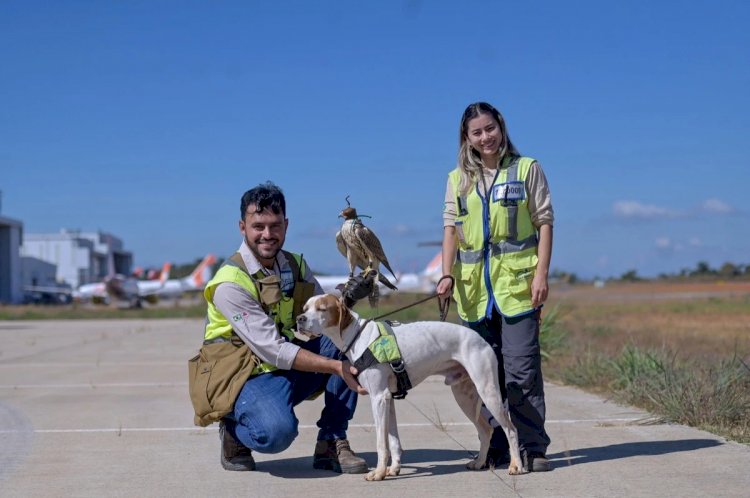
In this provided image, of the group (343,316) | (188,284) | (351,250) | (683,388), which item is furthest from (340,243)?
(188,284)

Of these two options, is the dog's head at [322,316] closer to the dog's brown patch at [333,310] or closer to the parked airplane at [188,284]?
the dog's brown patch at [333,310]

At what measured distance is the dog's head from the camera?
210 inches

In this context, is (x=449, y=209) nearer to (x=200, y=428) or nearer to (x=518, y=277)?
(x=518, y=277)

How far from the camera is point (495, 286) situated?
5996 mm

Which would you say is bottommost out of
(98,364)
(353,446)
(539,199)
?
(98,364)

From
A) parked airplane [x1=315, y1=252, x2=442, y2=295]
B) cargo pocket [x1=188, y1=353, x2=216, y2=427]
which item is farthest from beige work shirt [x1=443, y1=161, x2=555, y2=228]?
parked airplane [x1=315, y1=252, x2=442, y2=295]

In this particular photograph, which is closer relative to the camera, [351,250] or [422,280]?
[351,250]

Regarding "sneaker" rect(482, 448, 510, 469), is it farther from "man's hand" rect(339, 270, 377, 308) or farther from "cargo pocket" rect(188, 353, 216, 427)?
"cargo pocket" rect(188, 353, 216, 427)

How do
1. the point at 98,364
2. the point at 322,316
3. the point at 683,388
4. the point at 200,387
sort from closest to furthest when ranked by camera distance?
the point at 322,316, the point at 200,387, the point at 683,388, the point at 98,364

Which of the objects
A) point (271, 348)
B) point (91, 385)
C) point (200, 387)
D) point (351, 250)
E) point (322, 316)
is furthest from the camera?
point (91, 385)

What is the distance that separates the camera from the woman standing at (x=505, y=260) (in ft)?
19.4

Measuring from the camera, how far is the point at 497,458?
607 cm

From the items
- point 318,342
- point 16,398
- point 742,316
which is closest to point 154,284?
point 742,316

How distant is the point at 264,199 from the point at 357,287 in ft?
3.26
